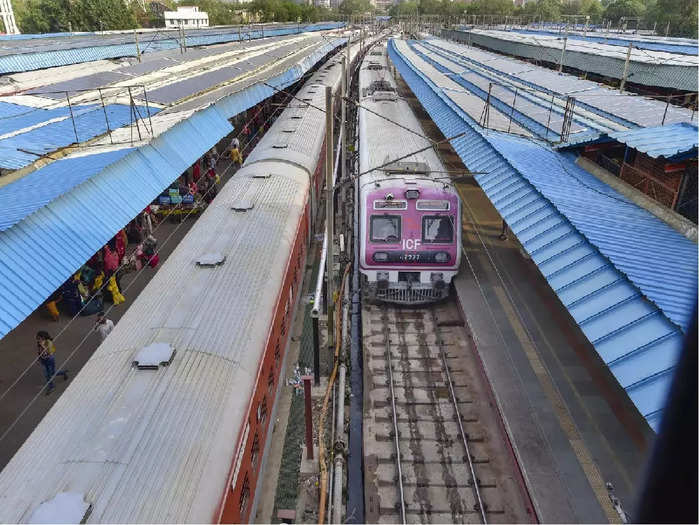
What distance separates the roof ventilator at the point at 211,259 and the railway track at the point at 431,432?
4827 millimetres

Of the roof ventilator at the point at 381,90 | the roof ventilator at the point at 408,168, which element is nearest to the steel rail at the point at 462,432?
the roof ventilator at the point at 408,168

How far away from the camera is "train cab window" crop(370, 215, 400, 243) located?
15.5 m

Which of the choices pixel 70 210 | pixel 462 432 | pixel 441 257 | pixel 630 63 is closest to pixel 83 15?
pixel 630 63

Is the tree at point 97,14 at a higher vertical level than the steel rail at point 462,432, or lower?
higher

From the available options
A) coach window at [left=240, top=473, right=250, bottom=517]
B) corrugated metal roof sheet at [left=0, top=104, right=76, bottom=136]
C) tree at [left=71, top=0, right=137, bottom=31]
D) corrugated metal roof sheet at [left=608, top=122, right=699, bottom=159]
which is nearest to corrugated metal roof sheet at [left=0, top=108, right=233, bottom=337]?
corrugated metal roof sheet at [left=0, top=104, right=76, bottom=136]

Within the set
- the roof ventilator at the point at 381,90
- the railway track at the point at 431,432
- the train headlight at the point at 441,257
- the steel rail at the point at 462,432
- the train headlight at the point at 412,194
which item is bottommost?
the railway track at the point at 431,432

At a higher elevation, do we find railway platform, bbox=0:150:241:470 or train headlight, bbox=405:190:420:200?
train headlight, bbox=405:190:420:200

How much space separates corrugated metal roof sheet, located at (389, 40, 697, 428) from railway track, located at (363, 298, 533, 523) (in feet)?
11.9

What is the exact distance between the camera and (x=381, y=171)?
54.3 feet

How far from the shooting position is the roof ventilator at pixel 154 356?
794cm

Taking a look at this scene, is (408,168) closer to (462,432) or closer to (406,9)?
(462,432)

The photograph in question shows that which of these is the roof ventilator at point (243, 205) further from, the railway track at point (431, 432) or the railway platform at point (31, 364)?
the railway track at point (431, 432)

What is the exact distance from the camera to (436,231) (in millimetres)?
15516

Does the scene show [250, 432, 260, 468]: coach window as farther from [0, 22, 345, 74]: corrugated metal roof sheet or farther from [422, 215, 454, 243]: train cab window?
Answer: [0, 22, 345, 74]: corrugated metal roof sheet
